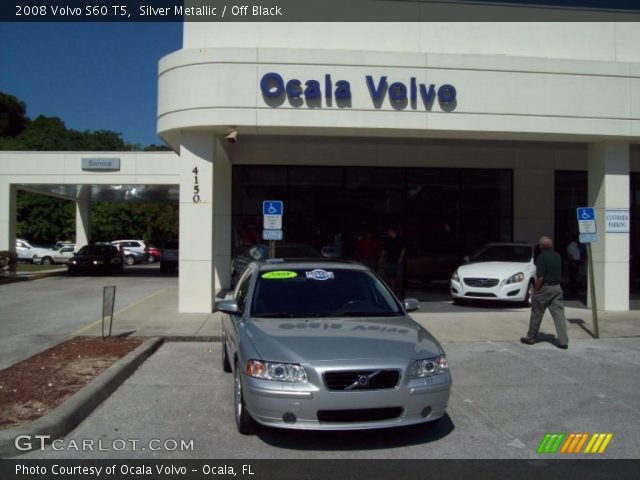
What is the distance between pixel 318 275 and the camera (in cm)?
687

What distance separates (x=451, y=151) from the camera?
763 inches

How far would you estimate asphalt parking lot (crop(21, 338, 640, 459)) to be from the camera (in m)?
5.32

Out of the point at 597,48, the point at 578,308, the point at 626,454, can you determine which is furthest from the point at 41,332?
the point at 597,48

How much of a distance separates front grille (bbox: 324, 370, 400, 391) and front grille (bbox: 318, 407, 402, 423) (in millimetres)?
181

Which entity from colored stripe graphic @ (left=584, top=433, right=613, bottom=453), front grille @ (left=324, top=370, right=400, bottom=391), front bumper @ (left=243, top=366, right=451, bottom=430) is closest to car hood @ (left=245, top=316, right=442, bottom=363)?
front grille @ (left=324, top=370, right=400, bottom=391)

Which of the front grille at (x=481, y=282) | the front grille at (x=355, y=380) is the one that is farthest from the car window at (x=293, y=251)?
the front grille at (x=355, y=380)

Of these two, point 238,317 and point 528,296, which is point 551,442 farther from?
point 528,296

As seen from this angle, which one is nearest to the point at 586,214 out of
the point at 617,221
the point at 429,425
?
the point at 617,221

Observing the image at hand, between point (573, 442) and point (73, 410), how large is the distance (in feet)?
15.2

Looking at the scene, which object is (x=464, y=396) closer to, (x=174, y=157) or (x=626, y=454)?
A: (x=626, y=454)

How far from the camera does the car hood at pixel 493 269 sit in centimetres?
1478

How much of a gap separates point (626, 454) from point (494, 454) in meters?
1.13

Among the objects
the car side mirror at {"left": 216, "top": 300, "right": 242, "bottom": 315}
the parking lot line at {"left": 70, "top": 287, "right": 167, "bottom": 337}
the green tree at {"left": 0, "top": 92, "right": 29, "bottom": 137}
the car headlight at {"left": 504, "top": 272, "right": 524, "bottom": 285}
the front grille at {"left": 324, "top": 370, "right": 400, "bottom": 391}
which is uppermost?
the green tree at {"left": 0, "top": 92, "right": 29, "bottom": 137}

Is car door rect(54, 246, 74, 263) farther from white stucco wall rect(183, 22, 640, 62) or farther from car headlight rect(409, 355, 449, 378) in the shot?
car headlight rect(409, 355, 449, 378)
